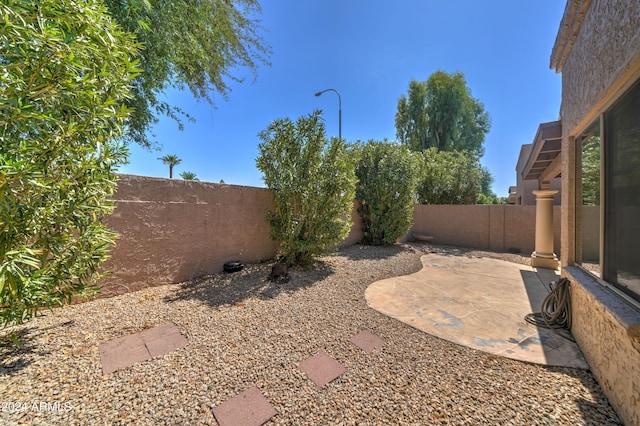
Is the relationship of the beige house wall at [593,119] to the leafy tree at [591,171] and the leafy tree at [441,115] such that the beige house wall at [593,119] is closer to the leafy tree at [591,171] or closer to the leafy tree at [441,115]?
the leafy tree at [591,171]

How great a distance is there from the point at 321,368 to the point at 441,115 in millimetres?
20571

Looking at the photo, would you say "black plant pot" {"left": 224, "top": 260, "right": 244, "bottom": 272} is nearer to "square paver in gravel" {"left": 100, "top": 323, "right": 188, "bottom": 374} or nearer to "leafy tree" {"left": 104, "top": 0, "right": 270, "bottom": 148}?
"square paver in gravel" {"left": 100, "top": 323, "right": 188, "bottom": 374}

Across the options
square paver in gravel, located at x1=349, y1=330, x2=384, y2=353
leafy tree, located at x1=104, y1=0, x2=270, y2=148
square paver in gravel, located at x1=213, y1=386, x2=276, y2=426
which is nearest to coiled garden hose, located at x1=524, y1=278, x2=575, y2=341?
square paver in gravel, located at x1=349, y1=330, x2=384, y2=353

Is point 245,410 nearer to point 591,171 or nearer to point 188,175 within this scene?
point 591,171

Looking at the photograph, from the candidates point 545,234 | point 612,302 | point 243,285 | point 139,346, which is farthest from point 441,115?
point 139,346

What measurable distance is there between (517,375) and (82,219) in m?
4.64

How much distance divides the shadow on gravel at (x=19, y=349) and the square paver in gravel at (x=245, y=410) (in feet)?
6.18

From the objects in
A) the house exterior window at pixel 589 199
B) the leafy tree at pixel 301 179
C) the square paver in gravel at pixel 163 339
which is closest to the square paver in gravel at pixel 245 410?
the square paver in gravel at pixel 163 339

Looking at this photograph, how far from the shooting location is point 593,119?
255cm

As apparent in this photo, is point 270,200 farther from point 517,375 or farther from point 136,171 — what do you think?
point 517,375

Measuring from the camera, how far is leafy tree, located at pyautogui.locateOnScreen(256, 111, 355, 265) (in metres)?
5.12

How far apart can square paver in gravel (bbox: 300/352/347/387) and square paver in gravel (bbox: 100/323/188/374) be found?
4.65 feet

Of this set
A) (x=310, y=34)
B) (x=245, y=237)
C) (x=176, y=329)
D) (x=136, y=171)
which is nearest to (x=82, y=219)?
(x=176, y=329)

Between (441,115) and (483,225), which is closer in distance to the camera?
(483,225)
